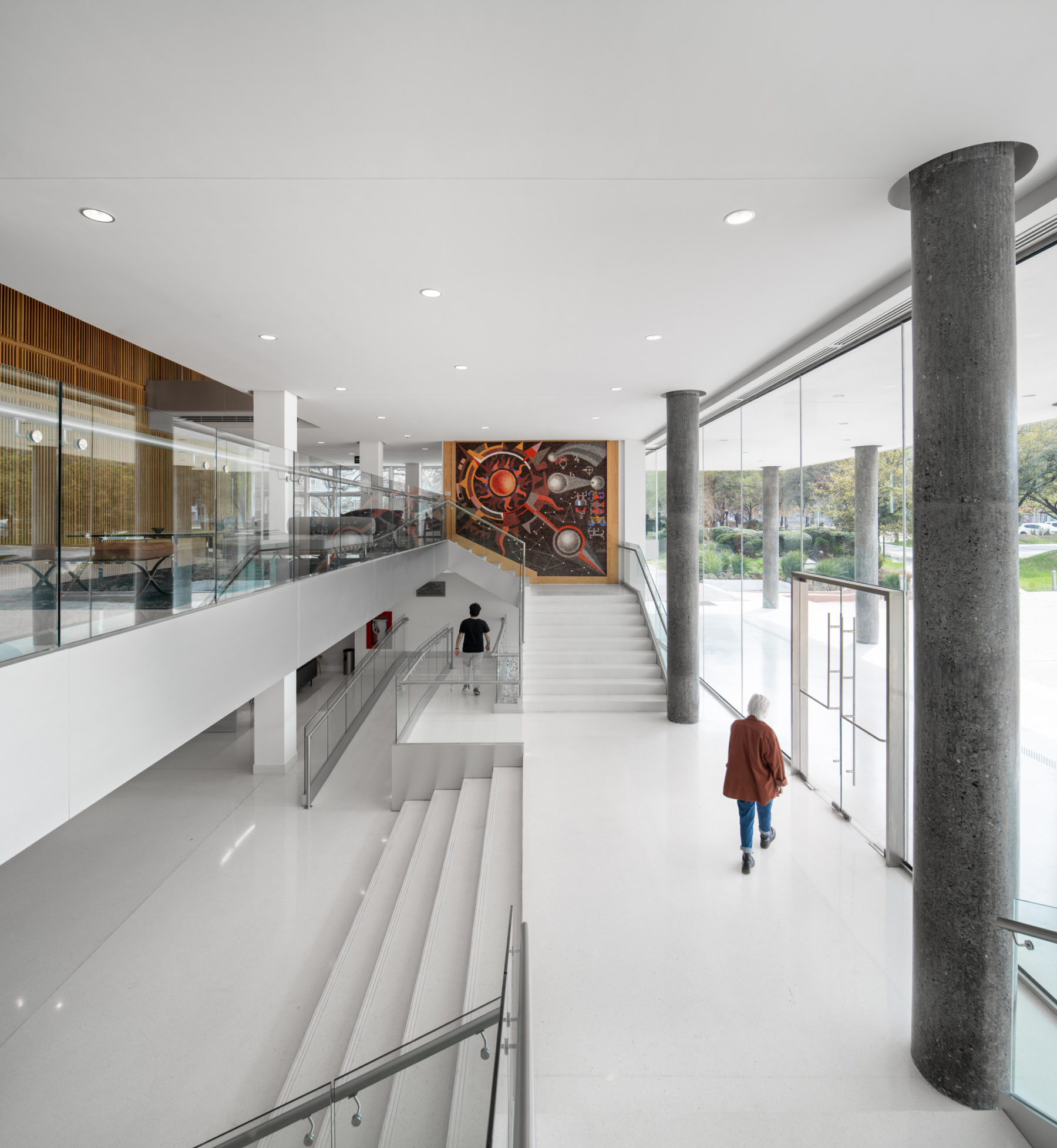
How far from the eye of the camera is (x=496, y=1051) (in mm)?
2578

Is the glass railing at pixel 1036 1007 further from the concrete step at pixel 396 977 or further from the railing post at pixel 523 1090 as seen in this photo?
the concrete step at pixel 396 977

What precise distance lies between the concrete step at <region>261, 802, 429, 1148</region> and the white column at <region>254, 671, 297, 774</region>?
3.17m

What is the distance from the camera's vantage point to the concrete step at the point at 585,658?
11391 mm

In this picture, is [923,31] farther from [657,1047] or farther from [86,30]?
[657,1047]

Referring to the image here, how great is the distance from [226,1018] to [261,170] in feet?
19.9

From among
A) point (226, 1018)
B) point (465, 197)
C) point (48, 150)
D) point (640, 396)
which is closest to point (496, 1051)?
point (226, 1018)

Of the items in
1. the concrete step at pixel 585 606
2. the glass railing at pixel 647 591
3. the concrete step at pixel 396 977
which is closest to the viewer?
the concrete step at pixel 396 977

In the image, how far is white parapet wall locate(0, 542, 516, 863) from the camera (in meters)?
2.85

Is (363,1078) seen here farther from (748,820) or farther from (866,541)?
(866,541)

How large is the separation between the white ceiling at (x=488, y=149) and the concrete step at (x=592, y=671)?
649cm

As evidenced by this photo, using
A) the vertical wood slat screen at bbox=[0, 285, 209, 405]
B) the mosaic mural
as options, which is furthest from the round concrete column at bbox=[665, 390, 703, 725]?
the vertical wood slat screen at bbox=[0, 285, 209, 405]

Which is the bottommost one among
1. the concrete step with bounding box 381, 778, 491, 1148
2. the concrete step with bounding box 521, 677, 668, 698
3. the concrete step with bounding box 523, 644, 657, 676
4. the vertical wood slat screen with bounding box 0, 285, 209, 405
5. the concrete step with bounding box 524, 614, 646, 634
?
the concrete step with bounding box 381, 778, 491, 1148

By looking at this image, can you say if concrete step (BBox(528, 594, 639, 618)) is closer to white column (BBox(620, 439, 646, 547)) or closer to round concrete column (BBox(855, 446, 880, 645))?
white column (BBox(620, 439, 646, 547))

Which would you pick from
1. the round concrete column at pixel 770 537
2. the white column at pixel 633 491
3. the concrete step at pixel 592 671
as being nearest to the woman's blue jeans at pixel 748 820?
the round concrete column at pixel 770 537
